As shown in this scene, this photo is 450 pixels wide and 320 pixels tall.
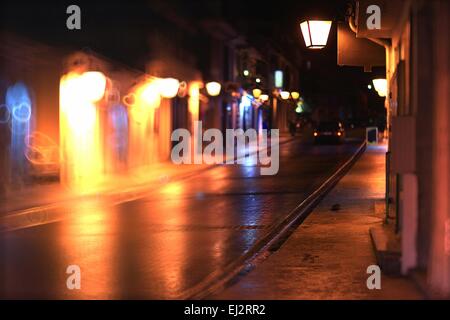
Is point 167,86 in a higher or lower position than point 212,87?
lower

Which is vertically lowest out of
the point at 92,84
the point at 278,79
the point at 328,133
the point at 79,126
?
the point at 328,133

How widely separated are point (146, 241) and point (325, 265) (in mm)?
3491

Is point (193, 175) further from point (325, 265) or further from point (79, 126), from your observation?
point (325, 265)

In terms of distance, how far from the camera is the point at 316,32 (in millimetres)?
12734

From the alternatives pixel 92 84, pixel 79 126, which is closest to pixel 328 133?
pixel 79 126

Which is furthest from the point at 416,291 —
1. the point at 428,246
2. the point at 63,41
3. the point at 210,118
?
the point at 210,118

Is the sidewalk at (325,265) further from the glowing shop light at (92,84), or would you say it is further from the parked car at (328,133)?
the parked car at (328,133)

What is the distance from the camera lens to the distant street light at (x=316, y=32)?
500 inches

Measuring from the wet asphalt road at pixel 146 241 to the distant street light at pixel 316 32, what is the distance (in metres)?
3.45

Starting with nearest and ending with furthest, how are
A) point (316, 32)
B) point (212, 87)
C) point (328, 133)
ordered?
1. point (316, 32)
2. point (212, 87)
3. point (328, 133)

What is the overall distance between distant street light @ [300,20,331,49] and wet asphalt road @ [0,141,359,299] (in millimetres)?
3446

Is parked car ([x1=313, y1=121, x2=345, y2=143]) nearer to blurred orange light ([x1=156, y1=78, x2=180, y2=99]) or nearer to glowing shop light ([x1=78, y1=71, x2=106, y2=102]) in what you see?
blurred orange light ([x1=156, y1=78, x2=180, y2=99])

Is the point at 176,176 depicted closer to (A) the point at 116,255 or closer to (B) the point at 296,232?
(B) the point at 296,232
